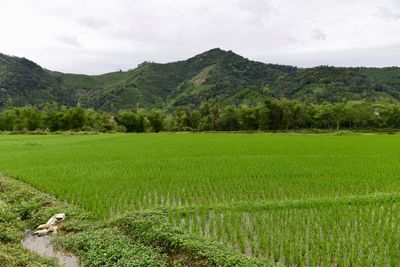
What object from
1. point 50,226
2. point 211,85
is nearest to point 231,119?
point 50,226

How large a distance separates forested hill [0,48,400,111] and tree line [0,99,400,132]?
30070 millimetres

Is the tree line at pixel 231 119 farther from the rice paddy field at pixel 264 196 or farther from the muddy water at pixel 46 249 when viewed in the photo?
the muddy water at pixel 46 249

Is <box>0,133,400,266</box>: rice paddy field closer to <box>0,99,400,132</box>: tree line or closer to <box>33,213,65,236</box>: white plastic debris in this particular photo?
<box>33,213,65,236</box>: white plastic debris

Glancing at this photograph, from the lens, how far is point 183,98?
384 ft

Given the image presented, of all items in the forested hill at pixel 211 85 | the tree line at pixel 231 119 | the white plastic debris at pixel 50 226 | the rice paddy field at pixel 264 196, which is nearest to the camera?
the rice paddy field at pixel 264 196

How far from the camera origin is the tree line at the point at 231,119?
2302 inches

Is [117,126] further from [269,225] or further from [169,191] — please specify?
[269,225]

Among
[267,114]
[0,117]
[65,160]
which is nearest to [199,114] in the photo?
[267,114]

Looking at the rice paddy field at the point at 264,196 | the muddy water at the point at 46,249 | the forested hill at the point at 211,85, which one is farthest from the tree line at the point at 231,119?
the muddy water at the point at 46,249

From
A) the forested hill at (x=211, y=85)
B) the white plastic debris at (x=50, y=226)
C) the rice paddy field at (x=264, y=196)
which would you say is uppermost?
the forested hill at (x=211, y=85)

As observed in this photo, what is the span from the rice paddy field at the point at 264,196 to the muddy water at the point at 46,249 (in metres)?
1.55

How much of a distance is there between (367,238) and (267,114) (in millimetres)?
54023

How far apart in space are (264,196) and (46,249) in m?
6.52

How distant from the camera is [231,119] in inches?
2469
